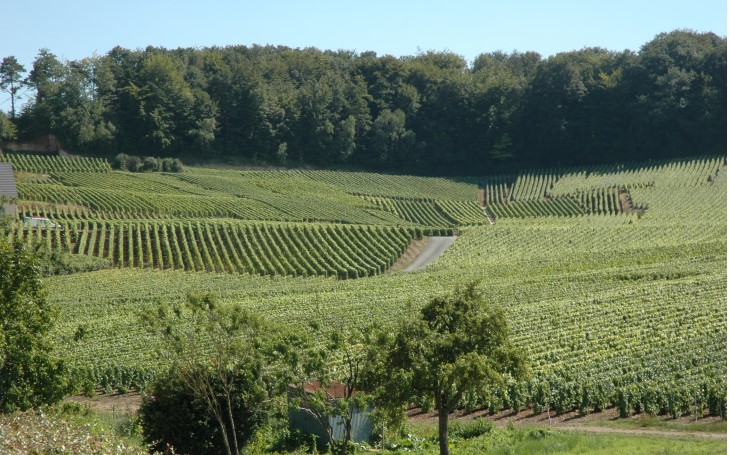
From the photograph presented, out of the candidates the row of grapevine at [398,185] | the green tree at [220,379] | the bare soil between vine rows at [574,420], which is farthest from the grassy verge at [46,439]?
the row of grapevine at [398,185]

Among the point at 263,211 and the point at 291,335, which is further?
the point at 263,211

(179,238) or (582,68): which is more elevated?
(582,68)

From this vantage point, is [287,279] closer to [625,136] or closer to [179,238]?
[179,238]

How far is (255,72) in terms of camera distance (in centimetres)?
11225

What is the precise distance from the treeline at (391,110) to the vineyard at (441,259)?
24.0 feet

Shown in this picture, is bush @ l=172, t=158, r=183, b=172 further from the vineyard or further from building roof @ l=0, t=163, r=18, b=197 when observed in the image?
building roof @ l=0, t=163, r=18, b=197

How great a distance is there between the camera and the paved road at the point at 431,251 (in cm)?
7069

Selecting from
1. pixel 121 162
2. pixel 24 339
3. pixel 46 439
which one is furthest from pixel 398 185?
pixel 46 439

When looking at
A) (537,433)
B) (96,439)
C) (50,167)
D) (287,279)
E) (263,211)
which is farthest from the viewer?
(50,167)

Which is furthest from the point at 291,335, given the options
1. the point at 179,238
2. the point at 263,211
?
the point at 263,211

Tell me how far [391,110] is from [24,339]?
311 ft

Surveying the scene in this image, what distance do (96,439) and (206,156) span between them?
9011 centimetres

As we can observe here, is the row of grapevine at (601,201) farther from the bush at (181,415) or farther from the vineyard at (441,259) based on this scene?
the bush at (181,415)

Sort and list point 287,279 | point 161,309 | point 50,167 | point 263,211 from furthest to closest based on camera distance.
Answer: point 50,167
point 263,211
point 287,279
point 161,309
